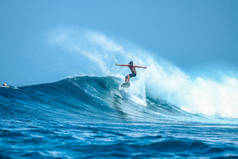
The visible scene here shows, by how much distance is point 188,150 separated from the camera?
162 inches

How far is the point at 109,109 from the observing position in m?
11.1

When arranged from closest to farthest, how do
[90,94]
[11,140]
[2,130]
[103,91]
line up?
[11,140] < [2,130] < [90,94] < [103,91]

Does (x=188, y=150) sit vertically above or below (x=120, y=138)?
below

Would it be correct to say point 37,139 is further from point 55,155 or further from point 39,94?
point 39,94

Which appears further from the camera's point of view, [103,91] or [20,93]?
[103,91]

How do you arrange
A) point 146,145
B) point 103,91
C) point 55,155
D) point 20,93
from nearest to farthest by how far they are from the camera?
point 55,155, point 146,145, point 20,93, point 103,91

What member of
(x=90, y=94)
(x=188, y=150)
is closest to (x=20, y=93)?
(x=90, y=94)

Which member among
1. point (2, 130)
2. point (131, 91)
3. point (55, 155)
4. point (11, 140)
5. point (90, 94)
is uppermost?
point (131, 91)

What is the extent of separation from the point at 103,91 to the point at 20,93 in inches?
218

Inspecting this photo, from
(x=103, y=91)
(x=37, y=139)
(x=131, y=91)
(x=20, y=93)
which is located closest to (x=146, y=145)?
(x=37, y=139)

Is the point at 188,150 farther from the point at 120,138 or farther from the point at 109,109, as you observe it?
the point at 109,109

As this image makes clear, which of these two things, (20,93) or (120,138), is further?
(20,93)

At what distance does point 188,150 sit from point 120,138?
1.48m

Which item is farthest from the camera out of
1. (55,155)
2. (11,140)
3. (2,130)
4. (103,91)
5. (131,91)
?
(131,91)
